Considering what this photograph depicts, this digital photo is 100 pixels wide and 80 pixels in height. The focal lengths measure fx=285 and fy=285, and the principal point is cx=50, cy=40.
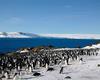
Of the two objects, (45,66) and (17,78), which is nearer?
(17,78)

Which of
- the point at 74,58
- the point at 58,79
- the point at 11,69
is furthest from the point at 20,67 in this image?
the point at 74,58

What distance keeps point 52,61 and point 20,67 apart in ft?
31.4

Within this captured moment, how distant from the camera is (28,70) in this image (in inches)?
1668

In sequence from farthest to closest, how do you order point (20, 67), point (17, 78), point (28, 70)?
point (20, 67) < point (28, 70) < point (17, 78)

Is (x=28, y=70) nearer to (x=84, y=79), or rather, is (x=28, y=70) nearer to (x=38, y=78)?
(x=38, y=78)

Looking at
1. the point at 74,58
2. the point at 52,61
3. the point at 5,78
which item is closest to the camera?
the point at 5,78

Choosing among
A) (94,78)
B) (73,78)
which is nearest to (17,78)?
(73,78)

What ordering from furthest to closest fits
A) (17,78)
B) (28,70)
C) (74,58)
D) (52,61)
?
1. (74,58)
2. (52,61)
3. (28,70)
4. (17,78)

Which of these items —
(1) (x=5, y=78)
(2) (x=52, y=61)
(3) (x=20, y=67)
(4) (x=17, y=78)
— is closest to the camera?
(4) (x=17, y=78)

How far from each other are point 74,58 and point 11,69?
66.1 feet

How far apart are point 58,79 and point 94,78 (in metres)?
4.52

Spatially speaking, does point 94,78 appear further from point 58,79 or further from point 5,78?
point 5,78

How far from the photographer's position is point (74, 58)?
199 ft

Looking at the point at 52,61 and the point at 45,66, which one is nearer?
the point at 45,66
